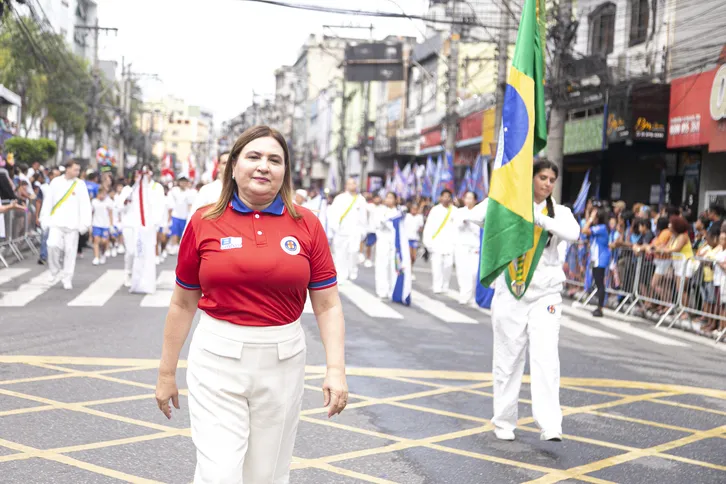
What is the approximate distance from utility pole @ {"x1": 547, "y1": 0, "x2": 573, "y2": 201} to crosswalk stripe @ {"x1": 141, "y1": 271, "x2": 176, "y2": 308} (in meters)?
7.57

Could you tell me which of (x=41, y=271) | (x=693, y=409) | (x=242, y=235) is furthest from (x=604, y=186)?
(x=242, y=235)

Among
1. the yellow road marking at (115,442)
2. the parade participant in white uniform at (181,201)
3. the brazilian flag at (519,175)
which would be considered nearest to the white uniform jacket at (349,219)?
the parade participant in white uniform at (181,201)

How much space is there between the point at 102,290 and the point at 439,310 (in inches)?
204

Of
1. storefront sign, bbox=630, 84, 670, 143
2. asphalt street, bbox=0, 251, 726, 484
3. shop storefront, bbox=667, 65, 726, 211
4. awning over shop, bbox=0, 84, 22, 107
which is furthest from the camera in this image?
awning over shop, bbox=0, 84, 22, 107

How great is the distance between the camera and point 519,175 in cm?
681

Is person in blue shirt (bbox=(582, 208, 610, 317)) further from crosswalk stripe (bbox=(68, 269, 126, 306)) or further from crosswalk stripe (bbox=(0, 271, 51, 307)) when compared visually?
crosswalk stripe (bbox=(0, 271, 51, 307))

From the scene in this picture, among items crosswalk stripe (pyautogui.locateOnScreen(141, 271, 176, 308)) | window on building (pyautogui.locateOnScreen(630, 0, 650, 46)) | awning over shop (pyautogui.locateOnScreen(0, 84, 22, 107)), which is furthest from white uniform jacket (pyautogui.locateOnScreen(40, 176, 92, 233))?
window on building (pyautogui.locateOnScreen(630, 0, 650, 46))

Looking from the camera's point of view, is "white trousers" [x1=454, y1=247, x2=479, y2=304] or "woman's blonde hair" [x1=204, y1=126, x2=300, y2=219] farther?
"white trousers" [x1=454, y1=247, x2=479, y2=304]

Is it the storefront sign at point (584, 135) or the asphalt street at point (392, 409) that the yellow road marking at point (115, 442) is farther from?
the storefront sign at point (584, 135)

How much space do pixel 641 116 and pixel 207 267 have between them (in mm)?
19200

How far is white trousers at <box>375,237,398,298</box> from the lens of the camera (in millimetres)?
16922

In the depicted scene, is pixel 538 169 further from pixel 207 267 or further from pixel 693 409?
pixel 207 267

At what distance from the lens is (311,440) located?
254 inches

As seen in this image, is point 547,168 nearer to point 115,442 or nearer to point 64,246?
point 115,442
